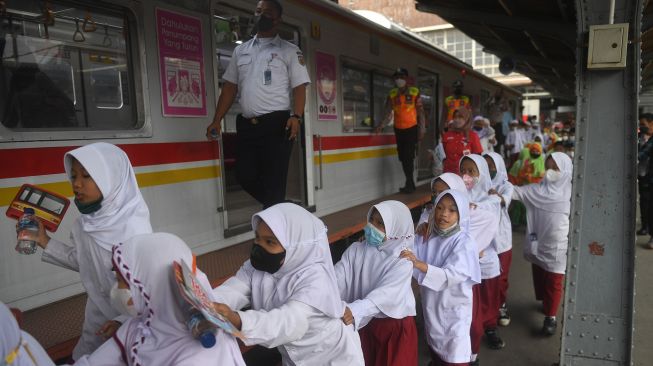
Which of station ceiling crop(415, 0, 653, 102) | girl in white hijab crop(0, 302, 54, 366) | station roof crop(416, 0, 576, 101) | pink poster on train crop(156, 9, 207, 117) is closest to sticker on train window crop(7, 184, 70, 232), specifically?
girl in white hijab crop(0, 302, 54, 366)

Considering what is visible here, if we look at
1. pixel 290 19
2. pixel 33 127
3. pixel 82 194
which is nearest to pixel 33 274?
pixel 33 127

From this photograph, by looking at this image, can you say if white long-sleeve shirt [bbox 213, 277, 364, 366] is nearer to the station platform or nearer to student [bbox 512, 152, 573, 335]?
the station platform

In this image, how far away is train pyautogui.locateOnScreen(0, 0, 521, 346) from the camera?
2330mm

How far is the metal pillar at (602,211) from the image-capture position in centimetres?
255

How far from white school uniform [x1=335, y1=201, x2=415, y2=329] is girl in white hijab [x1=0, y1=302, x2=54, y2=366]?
4.22 ft

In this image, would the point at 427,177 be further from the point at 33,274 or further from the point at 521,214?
the point at 33,274

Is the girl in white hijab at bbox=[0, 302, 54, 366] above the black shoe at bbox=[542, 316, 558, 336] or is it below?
above

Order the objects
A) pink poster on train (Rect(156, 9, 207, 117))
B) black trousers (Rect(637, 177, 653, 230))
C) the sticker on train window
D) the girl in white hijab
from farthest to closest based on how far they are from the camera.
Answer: black trousers (Rect(637, 177, 653, 230)) → pink poster on train (Rect(156, 9, 207, 117)) → the sticker on train window → the girl in white hijab

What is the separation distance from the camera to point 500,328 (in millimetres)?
3891

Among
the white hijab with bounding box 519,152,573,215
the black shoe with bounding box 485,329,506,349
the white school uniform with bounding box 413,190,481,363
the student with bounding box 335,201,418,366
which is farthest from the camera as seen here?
the white hijab with bounding box 519,152,573,215

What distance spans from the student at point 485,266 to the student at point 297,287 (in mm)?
1509

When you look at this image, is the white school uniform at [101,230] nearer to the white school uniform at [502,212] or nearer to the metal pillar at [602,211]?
the metal pillar at [602,211]

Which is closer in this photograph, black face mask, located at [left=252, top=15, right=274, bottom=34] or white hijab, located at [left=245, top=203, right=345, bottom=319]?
white hijab, located at [left=245, top=203, right=345, bottom=319]

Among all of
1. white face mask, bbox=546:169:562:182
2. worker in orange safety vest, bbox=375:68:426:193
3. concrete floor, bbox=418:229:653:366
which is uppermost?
worker in orange safety vest, bbox=375:68:426:193
